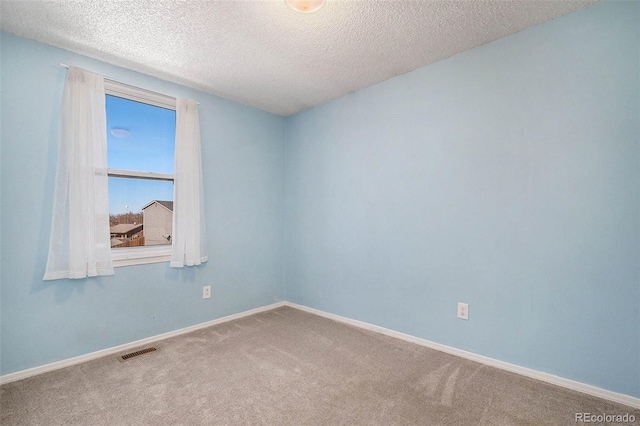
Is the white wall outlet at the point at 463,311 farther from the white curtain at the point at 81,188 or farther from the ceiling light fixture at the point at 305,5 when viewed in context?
the white curtain at the point at 81,188

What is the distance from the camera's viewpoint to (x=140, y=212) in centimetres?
272

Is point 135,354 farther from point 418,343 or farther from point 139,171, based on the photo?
point 418,343

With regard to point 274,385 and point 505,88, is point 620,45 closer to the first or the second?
point 505,88

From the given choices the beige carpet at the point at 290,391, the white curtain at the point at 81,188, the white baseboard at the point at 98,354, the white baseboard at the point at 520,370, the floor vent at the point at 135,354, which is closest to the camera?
the beige carpet at the point at 290,391

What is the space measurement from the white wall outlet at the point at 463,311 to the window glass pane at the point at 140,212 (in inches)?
108

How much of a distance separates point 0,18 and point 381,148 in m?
2.92

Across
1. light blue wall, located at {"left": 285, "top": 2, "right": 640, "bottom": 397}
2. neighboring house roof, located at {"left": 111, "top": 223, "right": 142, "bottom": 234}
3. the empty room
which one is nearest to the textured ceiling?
the empty room

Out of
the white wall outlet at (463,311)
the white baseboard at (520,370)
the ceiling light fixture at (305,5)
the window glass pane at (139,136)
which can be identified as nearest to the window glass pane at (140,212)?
the window glass pane at (139,136)

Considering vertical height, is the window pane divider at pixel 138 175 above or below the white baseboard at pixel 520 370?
above

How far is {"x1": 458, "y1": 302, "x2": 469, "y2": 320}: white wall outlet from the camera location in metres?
2.34

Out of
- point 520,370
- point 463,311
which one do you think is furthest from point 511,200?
point 520,370

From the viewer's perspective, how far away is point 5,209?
202 centimetres

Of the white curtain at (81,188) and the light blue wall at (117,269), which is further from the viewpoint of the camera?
the white curtain at (81,188)

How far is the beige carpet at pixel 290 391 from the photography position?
164 centimetres
